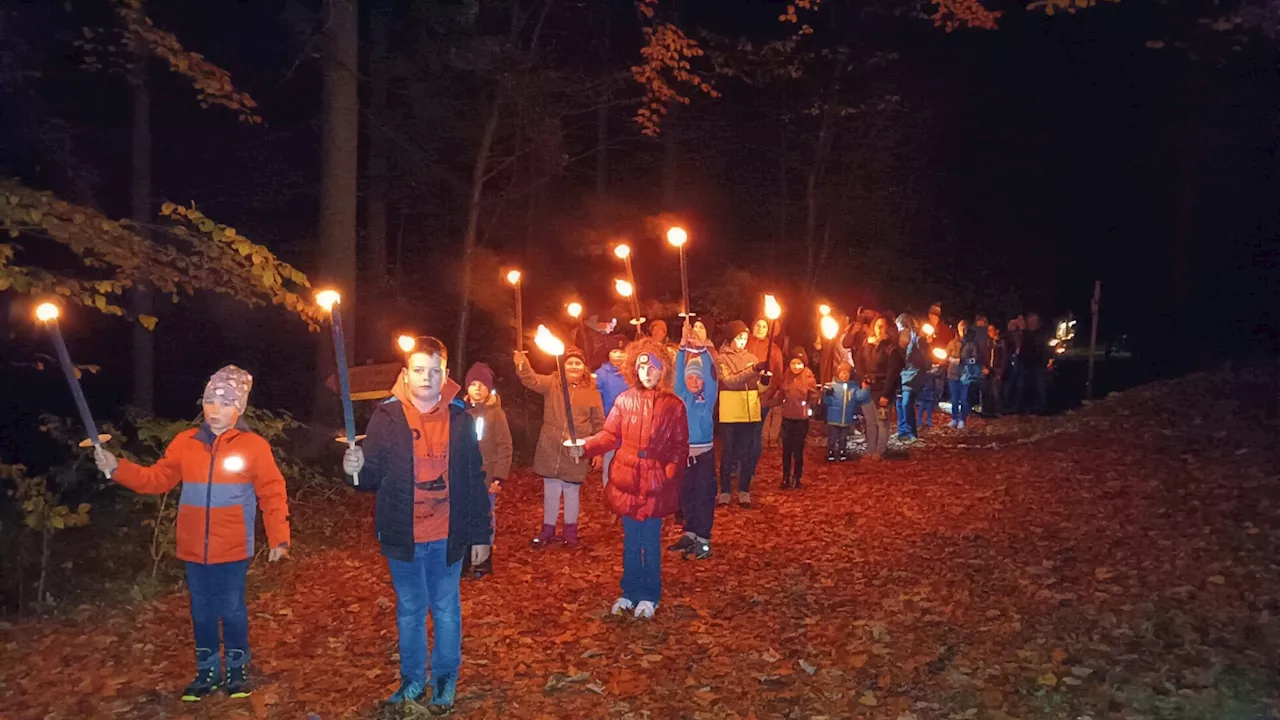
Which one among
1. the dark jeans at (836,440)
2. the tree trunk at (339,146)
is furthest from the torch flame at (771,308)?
the tree trunk at (339,146)

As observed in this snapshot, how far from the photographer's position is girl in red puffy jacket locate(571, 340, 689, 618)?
7.29 m

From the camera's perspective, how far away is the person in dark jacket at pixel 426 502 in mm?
5570

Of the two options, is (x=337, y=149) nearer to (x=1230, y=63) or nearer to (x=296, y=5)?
(x=296, y=5)

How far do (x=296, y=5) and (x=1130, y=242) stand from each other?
3184cm

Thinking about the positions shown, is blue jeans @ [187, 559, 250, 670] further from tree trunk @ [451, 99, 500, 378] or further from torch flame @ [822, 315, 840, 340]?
tree trunk @ [451, 99, 500, 378]

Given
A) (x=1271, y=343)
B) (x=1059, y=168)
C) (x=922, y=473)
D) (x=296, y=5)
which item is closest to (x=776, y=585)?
(x=922, y=473)

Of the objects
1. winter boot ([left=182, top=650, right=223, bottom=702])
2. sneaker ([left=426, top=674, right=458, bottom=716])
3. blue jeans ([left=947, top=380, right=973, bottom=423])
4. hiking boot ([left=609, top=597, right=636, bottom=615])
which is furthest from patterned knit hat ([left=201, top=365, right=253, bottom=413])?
blue jeans ([left=947, top=380, right=973, bottom=423])

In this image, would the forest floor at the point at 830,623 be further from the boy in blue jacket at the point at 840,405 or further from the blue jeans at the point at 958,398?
the blue jeans at the point at 958,398

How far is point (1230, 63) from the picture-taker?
2481cm

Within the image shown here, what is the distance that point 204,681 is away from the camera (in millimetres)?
6051

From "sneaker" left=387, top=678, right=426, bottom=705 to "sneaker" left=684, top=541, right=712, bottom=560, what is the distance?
3.73m

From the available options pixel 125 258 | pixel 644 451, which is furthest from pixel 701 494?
pixel 125 258

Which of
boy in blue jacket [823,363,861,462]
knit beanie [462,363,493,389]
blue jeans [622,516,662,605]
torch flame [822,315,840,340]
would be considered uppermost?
torch flame [822,315,840,340]

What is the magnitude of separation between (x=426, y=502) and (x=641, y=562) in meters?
2.46
